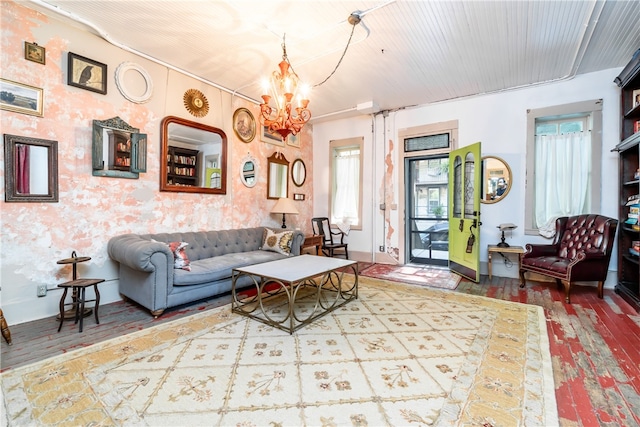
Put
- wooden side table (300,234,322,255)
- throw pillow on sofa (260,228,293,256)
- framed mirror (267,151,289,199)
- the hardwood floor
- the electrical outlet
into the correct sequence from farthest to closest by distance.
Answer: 1. framed mirror (267,151,289,199)
2. wooden side table (300,234,322,255)
3. throw pillow on sofa (260,228,293,256)
4. the electrical outlet
5. the hardwood floor

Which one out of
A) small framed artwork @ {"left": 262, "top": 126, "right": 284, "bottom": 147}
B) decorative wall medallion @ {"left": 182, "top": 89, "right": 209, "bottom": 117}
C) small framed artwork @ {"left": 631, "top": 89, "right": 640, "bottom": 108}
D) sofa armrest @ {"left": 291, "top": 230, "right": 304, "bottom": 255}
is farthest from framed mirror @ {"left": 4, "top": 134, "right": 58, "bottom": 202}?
small framed artwork @ {"left": 631, "top": 89, "right": 640, "bottom": 108}

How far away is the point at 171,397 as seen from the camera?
1.65m

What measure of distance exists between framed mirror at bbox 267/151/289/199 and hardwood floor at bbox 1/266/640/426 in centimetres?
251

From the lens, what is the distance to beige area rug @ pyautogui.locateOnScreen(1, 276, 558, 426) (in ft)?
4.97

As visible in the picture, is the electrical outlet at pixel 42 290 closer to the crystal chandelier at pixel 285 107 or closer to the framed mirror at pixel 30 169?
the framed mirror at pixel 30 169

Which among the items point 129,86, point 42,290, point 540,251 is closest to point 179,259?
point 42,290

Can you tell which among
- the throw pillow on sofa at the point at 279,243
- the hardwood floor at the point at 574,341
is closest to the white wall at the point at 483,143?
the hardwood floor at the point at 574,341

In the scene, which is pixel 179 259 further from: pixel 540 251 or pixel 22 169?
pixel 540 251

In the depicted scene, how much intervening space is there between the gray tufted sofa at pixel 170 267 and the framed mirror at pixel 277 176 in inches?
61.9

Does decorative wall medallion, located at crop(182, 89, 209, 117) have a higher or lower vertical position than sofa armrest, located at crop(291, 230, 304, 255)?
higher

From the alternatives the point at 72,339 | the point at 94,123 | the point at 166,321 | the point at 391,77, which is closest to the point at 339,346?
the point at 166,321

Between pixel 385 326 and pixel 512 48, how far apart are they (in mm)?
3589

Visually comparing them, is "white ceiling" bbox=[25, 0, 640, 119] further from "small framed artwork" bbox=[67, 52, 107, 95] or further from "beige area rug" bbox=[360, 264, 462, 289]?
"beige area rug" bbox=[360, 264, 462, 289]

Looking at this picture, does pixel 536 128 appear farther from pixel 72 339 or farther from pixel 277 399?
pixel 72 339
